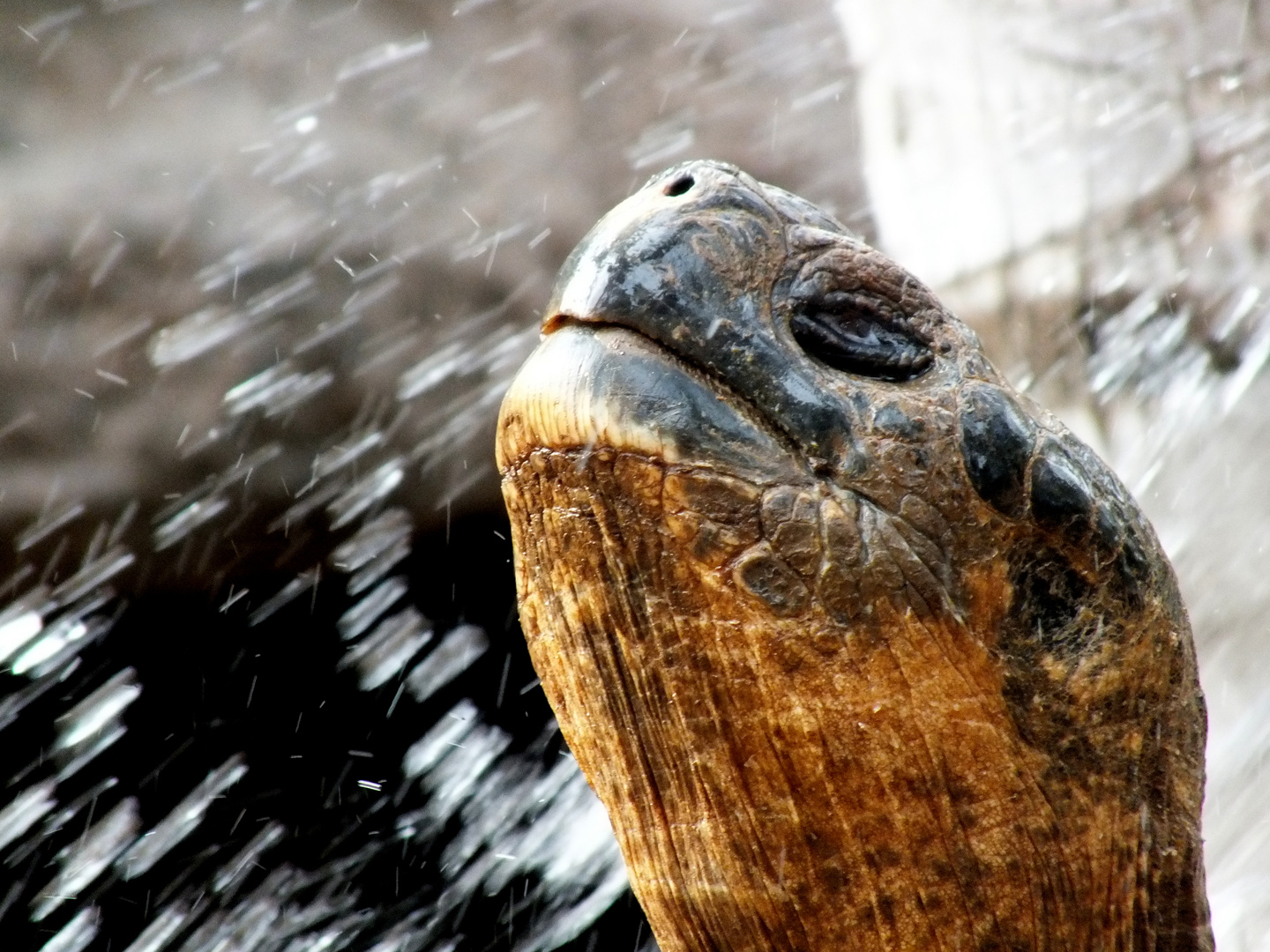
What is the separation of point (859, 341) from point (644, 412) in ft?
0.72

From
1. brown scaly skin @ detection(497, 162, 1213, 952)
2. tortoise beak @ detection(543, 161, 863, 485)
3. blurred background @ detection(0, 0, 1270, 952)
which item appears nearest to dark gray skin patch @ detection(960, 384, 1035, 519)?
brown scaly skin @ detection(497, 162, 1213, 952)

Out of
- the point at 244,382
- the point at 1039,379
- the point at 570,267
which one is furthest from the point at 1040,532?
the point at 1039,379

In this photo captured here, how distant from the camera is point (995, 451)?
3.82 feet

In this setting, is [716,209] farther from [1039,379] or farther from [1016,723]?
[1039,379]

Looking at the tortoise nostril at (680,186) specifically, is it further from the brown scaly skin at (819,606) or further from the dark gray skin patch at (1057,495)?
the dark gray skin patch at (1057,495)

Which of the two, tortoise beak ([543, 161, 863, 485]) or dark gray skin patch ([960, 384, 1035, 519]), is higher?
tortoise beak ([543, 161, 863, 485])

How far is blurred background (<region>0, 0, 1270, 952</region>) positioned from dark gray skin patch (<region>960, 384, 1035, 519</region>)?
7.29 feet

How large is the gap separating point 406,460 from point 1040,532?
2355 millimetres

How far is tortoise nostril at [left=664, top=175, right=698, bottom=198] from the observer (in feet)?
3.92

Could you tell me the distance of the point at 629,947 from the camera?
362 cm

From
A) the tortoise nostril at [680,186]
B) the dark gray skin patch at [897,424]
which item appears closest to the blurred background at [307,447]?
the tortoise nostril at [680,186]

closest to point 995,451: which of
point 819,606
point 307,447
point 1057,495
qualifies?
point 1057,495

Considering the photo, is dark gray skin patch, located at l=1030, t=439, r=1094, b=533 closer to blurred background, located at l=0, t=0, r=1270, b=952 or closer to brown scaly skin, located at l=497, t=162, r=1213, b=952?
brown scaly skin, located at l=497, t=162, r=1213, b=952

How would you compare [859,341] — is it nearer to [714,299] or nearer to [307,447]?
[714,299]
